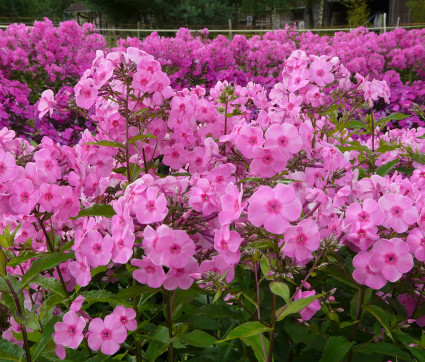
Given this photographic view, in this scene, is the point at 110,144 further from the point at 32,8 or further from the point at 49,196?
the point at 32,8

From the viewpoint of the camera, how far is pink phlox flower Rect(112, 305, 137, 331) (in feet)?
4.76

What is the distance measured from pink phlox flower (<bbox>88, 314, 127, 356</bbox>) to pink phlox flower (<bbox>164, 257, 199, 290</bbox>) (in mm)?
242

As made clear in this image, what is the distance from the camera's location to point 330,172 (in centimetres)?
166

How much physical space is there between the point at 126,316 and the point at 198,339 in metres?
0.23

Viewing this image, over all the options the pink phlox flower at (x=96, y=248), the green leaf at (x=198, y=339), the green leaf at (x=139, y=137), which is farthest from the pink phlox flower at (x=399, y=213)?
the green leaf at (x=139, y=137)

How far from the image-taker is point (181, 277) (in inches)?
51.9

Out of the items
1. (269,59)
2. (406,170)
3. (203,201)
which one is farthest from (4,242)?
(269,59)

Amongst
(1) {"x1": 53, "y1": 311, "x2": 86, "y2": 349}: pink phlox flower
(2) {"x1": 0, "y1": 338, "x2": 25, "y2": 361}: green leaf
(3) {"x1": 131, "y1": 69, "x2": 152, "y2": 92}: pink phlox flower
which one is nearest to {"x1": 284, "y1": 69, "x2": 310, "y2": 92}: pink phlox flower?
(3) {"x1": 131, "y1": 69, "x2": 152, "y2": 92}: pink phlox flower

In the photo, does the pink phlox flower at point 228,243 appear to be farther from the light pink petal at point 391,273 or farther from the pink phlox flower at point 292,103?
the pink phlox flower at point 292,103

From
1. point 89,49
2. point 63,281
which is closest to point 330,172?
point 63,281

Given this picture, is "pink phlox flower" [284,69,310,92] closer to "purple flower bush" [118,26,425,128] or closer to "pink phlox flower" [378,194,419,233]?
"pink phlox flower" [378,194,419,233]

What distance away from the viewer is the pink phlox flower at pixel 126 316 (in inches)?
57.1

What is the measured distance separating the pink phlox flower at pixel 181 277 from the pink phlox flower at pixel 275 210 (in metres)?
0.26

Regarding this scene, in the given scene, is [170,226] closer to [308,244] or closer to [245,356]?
[308,244]
